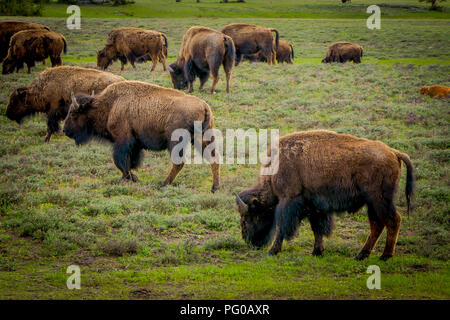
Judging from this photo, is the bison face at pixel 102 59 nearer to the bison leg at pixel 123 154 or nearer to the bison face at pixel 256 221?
the bison leg at pixel 123 154

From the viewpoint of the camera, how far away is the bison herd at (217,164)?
6449mm

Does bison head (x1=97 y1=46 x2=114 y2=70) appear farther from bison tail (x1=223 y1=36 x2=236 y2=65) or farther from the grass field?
bison tail (x1=223 y1=36 x2=236 y2=65)

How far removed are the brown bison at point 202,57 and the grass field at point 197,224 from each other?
2.49ft

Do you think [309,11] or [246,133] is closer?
[246,133]

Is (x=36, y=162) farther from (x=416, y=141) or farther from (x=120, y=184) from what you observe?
(x=416, y=141)

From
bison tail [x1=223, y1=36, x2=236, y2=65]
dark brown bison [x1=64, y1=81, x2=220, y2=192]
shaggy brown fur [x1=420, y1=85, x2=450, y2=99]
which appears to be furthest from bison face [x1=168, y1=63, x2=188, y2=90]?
shaggy brown fur [x1=420, y1=85, x2=450, y2=99]

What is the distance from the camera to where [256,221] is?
7.32 m

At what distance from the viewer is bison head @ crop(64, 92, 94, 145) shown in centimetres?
1039

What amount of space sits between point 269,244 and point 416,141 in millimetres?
7311

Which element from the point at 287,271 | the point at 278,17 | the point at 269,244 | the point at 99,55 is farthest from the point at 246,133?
the point at 278,17

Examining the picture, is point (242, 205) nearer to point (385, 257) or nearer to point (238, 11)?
point (385, 257)

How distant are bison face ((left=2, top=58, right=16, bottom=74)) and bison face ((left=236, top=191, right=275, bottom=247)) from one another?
16631 millimetres

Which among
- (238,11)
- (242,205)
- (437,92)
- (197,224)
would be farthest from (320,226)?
(238,11)

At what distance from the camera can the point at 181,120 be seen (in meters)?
9.51
